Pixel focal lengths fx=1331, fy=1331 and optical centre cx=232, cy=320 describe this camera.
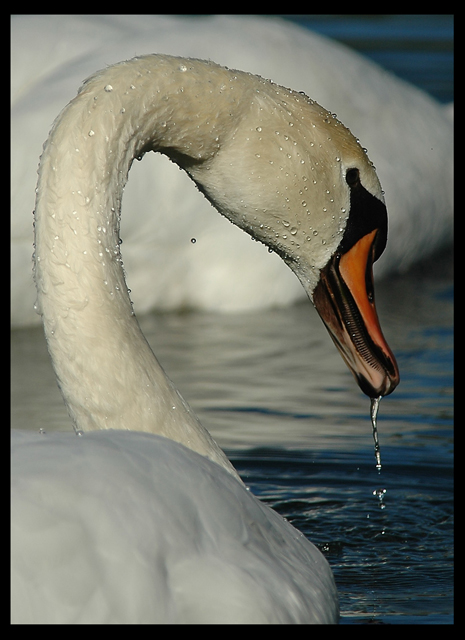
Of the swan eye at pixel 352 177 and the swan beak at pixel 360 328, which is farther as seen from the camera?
the swan beak at pixel 360 328

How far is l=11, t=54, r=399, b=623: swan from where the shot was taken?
85.4 inches

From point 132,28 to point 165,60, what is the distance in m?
3.26

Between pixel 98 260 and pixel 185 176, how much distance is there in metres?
2.83

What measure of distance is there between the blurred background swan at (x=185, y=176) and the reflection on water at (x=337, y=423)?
0.17 metres

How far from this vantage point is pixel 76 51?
6.09 metres

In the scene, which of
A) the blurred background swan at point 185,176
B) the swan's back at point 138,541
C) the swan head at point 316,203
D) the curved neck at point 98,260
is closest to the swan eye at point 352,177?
the swan head at point 316,203

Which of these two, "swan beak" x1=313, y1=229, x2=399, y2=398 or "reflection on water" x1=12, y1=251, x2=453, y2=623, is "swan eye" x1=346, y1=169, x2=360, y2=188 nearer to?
"swan beak" x1=313, y1=229, x2=399, y2=398

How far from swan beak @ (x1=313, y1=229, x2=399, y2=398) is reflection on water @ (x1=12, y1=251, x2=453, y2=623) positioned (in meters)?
0.46

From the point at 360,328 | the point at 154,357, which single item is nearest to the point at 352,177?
the point at 360,328

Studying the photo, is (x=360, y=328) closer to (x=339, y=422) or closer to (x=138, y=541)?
(x=339, y=422)

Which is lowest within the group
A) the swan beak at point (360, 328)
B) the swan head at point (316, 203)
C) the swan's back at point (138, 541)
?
the swan's back at point (138, 541)

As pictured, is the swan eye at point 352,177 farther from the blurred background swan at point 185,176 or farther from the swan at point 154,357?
the blurred background swan at point 185,176

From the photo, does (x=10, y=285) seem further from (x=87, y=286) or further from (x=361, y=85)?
(x=87, y=286)

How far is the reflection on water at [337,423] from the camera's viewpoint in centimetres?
348
